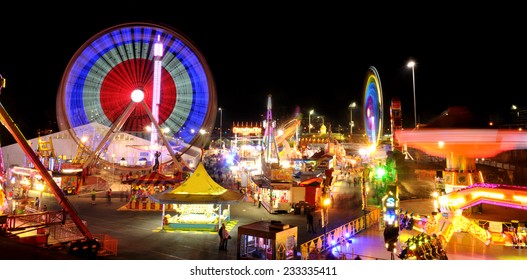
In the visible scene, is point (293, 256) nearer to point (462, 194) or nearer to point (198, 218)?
point (198, 218)

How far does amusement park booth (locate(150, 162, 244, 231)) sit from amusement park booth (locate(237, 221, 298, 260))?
367cm

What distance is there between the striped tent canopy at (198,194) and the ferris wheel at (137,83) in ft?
25.8

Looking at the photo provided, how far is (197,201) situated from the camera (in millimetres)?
13000

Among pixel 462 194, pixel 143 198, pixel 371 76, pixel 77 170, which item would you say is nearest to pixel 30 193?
pixel 77 170

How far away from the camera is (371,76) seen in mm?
13086

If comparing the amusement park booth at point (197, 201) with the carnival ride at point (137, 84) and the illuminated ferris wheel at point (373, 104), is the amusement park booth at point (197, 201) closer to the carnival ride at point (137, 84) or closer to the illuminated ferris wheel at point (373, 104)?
the illuminated ferris wheel at point (373, 104)

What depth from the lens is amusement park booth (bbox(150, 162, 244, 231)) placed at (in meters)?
13.1

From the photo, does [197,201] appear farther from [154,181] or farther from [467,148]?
[467,148]

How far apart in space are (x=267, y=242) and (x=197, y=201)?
464cm

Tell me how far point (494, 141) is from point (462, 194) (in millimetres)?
2303

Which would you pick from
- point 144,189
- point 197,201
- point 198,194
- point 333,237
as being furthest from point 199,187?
point 144,189

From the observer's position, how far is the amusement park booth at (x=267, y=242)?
892 cm

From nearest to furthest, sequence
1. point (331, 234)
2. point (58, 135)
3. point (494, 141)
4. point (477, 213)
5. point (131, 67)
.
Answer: point (331, 234) → point (494, 141) → point (477, 213) → point (131, 67) → point (58, 135)

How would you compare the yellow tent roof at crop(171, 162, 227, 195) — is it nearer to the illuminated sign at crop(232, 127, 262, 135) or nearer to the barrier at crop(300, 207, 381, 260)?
the barrier at crop(300, 207, 381, 260)
